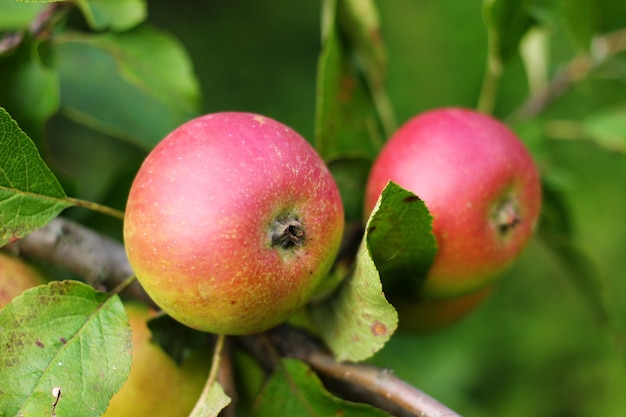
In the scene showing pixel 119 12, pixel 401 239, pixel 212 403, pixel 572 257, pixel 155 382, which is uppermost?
pixel 119 12

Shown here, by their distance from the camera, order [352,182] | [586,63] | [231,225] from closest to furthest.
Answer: [231,225]
[352,182]
[586,63]

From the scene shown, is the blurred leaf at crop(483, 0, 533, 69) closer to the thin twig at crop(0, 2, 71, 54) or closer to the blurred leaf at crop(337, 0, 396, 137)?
the blurred leaf at crop(337, 0, 396, 137)

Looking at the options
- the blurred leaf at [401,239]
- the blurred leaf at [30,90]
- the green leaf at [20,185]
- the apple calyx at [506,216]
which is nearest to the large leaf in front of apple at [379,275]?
the blurred leaf at [401,239]

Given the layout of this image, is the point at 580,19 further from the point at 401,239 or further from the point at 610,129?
the point at 401,239

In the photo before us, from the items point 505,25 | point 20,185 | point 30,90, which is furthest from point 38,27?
point 505,25

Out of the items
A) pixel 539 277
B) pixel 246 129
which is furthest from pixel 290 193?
pixel 539 277

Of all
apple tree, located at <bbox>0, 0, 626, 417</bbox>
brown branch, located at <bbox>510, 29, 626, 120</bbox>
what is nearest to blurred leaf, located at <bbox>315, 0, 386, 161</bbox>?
apple tree, located at <bbox>0, 0, 626, 417</bbox>
